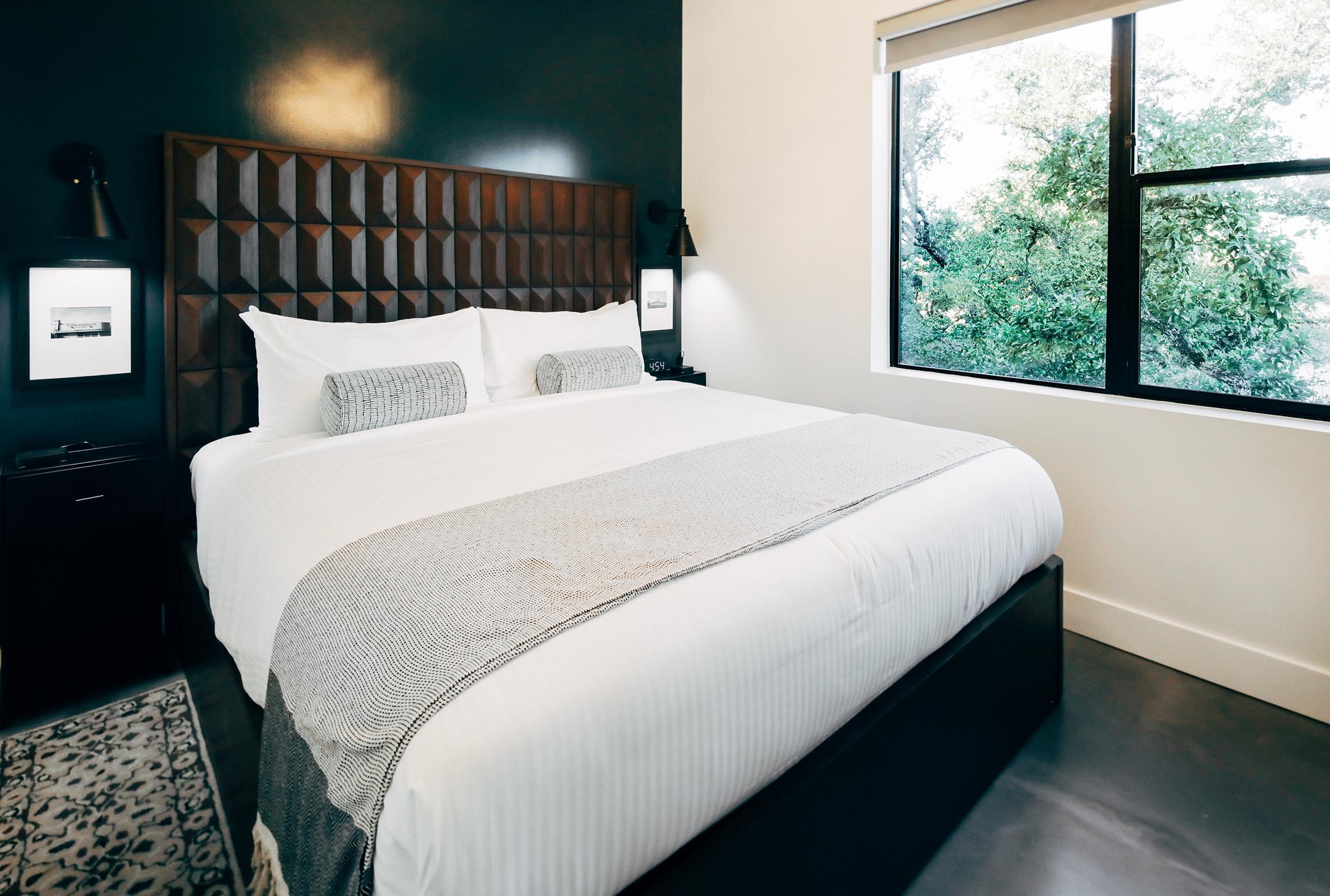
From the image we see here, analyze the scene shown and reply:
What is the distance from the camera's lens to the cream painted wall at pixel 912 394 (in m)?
2.42

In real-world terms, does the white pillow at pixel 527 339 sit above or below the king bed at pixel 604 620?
above

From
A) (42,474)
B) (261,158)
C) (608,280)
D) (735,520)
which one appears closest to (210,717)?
(42,474)

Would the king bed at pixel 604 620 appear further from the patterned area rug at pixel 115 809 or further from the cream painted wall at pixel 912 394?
the cream painted wall at pixel 912 394

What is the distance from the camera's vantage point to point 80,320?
2576mm

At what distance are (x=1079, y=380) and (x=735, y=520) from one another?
2.06m

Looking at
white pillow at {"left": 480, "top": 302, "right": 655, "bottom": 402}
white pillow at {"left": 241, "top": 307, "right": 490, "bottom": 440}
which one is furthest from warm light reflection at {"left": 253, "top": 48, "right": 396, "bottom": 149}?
white pillow at {"left": 480, "top": 302, "right": 655, "bottom": 402}

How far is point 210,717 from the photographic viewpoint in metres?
2.04

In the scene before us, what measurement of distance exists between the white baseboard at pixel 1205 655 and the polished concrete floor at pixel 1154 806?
54 millimetres

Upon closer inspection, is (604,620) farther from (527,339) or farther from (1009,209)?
(1009,209)

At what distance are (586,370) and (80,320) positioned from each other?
1.77 meters

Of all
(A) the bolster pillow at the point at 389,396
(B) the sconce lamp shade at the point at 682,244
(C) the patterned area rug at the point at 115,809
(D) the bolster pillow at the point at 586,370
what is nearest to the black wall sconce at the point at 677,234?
(B) the sconce lamp shade at the point at 682,244

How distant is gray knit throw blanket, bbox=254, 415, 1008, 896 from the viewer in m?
1.05

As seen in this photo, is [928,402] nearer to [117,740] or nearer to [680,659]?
[680,659]

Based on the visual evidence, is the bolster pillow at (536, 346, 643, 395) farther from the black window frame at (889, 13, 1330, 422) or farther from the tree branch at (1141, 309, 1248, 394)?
the tree branch at (1141, 309, 1248, 394)
